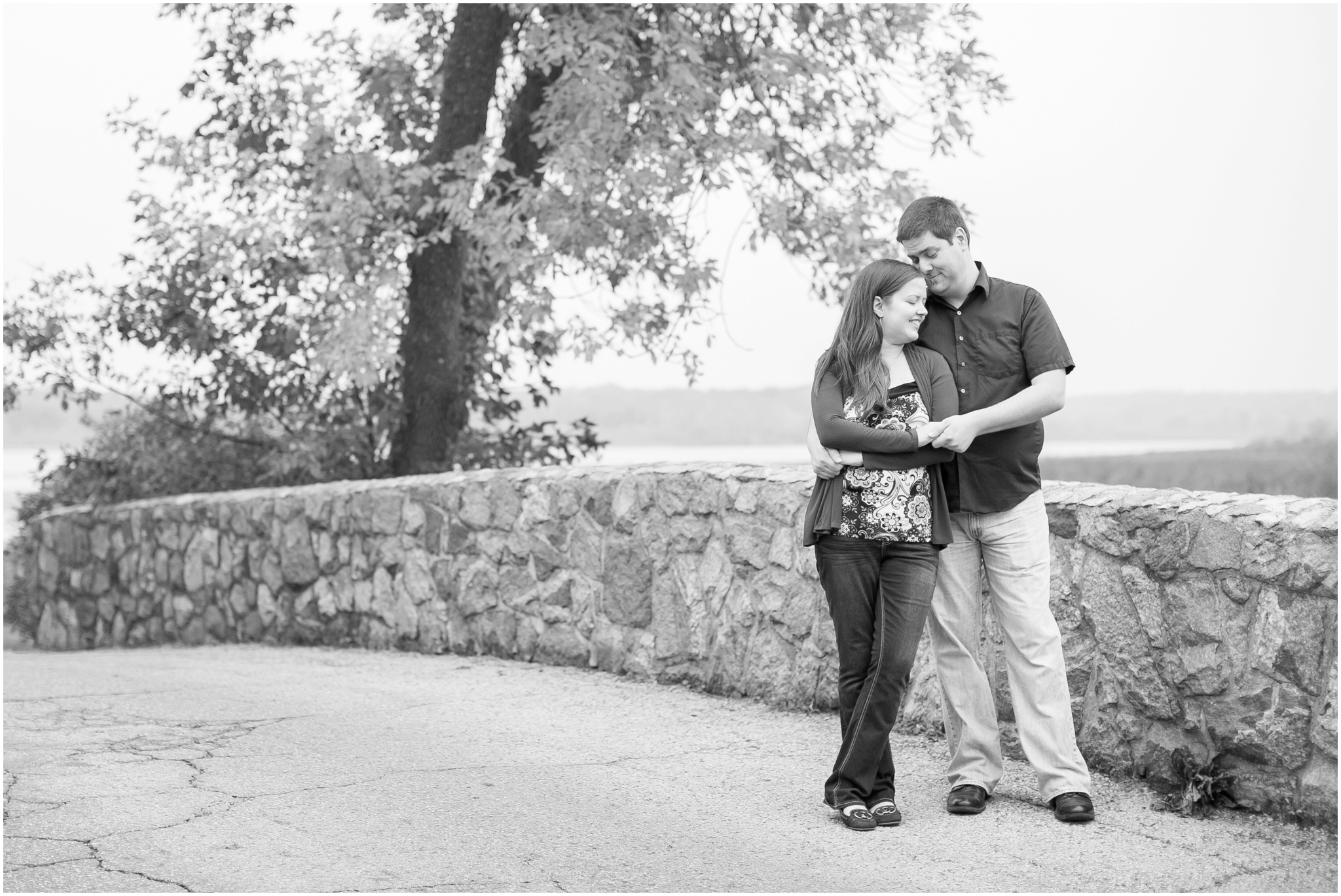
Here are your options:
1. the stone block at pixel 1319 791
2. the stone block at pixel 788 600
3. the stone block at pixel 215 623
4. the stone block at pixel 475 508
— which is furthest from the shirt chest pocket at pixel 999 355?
the stone block at pixel 215 623

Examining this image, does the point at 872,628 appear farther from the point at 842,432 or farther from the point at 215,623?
the point at 215,623

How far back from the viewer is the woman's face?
13.2ft

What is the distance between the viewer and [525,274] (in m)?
10.1

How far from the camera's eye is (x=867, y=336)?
13.3 feet

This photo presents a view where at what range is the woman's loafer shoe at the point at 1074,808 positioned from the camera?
160 inches

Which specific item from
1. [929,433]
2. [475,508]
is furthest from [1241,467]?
[929,433]

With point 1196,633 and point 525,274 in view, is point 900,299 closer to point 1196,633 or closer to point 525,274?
point 1196,633

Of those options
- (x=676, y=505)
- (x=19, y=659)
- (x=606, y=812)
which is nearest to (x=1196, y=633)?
(x=606, y=812)

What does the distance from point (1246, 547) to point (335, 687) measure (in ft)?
15.0

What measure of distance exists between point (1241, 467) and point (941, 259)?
20.1 m

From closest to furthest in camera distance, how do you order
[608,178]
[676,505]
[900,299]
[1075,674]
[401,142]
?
[900,299]
[1075,674]
[676,505]
[608,178]
[401,142]

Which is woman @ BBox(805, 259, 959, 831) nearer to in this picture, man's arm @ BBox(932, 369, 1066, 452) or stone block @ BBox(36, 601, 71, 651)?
man's arm @ BBox(932, 369, 1066, 452)

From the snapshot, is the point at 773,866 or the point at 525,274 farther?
the point at 525,274

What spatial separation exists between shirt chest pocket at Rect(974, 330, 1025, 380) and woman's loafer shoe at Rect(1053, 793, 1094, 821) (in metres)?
1.33
